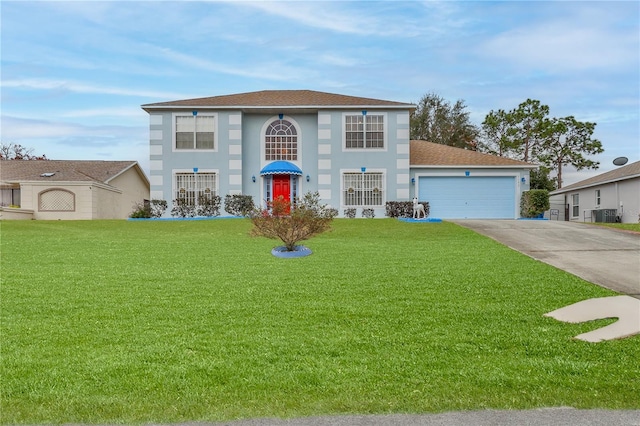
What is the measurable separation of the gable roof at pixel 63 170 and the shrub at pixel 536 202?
77.3 ft

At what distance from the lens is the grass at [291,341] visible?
4.14m

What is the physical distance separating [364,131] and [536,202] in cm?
944

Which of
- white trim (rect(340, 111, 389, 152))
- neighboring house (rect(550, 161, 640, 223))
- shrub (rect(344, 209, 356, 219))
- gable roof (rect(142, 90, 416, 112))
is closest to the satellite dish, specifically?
neighboring house (rect(550, 161, 640, 223))

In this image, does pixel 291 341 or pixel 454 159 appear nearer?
pixel 291 341

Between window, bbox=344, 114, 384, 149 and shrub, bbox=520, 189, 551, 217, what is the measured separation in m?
7.98

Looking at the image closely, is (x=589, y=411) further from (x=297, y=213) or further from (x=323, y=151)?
(x=323, y=151)

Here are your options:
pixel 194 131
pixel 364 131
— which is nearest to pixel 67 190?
pixel 194 131

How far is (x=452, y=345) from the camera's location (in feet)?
18.3

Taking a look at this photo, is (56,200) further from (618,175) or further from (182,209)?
(618,175)

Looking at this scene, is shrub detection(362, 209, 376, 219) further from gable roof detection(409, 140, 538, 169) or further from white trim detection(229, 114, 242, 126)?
white trim detection(229, 114, 242, 126)

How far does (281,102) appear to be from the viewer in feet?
82.8

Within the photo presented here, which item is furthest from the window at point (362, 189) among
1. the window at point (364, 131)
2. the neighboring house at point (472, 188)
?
the neighboring house at point (472, 188)

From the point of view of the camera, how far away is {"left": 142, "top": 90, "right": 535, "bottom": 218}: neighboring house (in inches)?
977

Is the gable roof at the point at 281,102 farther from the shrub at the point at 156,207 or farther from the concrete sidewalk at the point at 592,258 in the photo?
the concrete sidewalk at the point at 592,258
